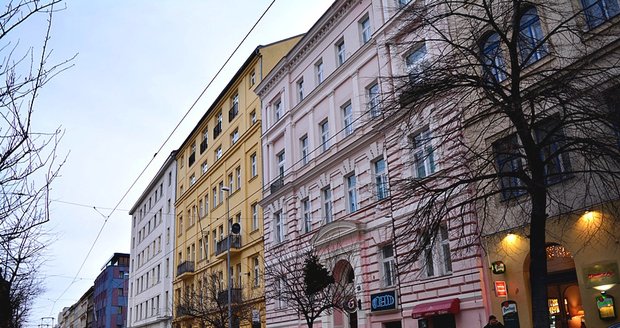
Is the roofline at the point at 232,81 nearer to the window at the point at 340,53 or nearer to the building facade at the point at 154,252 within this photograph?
the building facade at the point at 154,252

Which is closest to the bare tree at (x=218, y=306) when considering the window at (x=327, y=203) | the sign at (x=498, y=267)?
the window at (x=327, y=203)

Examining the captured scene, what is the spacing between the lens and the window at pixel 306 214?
2928 centimetres

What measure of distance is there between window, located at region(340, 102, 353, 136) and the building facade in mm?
31725

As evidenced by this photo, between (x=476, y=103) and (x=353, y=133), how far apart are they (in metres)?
13.2

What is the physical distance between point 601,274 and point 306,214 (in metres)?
17.1

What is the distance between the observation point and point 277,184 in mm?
33031

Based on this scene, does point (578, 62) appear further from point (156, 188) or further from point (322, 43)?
point (156, 188)

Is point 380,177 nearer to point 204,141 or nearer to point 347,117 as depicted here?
point 347,117

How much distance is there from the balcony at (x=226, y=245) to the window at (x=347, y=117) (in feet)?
41.5

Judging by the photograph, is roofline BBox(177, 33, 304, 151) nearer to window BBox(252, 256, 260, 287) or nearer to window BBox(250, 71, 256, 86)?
window BBox(250, 71, 256, 86)

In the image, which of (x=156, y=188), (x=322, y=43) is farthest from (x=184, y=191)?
(x=322, y=43)

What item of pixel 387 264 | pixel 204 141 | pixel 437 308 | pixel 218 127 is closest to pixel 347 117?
pixel 387 264

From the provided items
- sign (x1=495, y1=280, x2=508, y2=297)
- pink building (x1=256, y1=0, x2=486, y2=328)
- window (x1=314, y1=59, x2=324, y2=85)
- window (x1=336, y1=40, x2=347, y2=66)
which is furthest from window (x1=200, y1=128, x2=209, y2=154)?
sign (x1=495, y1=280, x2=508, y2=297)

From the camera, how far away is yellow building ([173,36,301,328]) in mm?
35125
